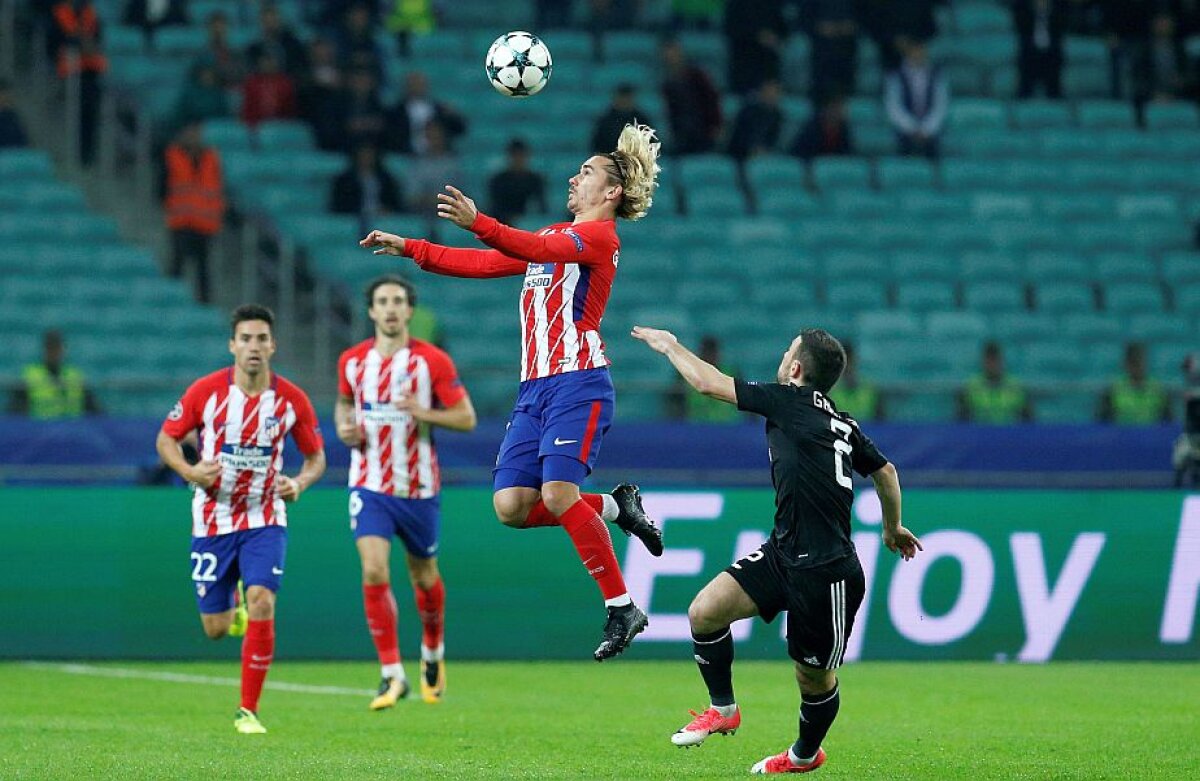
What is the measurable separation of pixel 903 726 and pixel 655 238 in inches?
375

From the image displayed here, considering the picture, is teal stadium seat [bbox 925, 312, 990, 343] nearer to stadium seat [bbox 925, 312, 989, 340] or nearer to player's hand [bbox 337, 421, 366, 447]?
stadium seat [bbox 925, 312, 989, 340]

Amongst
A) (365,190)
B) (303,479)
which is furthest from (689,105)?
(303,479)

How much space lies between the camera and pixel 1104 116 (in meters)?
21.9

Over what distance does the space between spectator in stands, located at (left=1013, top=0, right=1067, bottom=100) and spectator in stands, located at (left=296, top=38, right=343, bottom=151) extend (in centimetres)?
747

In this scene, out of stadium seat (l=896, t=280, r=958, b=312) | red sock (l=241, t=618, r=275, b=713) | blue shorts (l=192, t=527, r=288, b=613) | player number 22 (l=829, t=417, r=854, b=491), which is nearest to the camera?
player number 22 (l=829, t=417, r=854, b=491)

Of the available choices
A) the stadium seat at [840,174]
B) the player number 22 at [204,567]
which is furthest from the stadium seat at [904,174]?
the player number 22 at [204,567]

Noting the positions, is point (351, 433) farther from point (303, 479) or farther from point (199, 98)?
point (199, 98)

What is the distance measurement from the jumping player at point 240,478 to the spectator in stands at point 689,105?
10458mm

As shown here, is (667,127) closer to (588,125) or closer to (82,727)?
(588,125)

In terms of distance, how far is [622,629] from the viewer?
848 centimetres

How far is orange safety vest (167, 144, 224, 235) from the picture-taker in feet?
58.5

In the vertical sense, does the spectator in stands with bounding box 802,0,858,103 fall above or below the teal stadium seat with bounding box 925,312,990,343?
above

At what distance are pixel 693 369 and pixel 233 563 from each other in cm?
346

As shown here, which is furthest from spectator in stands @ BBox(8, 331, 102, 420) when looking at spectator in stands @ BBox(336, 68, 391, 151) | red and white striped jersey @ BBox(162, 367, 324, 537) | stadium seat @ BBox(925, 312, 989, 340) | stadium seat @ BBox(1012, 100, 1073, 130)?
stadium seat @ BBox(1012, 100, 1073, 130)
